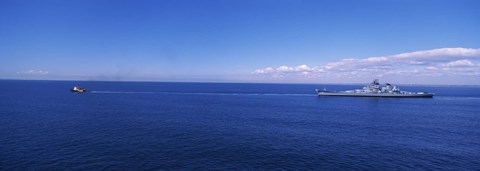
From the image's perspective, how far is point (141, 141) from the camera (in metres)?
66.6

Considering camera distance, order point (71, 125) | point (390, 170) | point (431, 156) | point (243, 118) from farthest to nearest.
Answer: point (243, 118) → point (71, 125) → point (431, 156) → point (390, 170)

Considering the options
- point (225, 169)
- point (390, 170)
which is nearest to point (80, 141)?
point (225, 169)

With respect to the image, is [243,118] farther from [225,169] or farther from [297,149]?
[225,169]

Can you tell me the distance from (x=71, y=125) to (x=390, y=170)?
87.5 m

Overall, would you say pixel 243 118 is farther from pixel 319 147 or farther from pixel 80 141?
pixel 80 141

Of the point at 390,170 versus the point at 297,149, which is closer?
the point at 390,170

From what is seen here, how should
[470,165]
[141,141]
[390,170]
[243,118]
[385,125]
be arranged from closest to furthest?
[390,170] < [470,165] < [141,141] < [385,125] < [243,118]

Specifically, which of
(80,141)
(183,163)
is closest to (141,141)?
(80,141)

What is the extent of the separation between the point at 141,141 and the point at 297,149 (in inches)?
1484

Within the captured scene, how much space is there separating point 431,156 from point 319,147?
22.5 metres

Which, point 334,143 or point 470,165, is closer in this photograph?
point 470,165

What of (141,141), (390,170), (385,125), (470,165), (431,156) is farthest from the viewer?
(385,125)

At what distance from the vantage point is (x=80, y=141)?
2554 inches

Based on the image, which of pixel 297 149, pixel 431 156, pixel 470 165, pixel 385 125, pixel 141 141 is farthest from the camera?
pixel 385 125
